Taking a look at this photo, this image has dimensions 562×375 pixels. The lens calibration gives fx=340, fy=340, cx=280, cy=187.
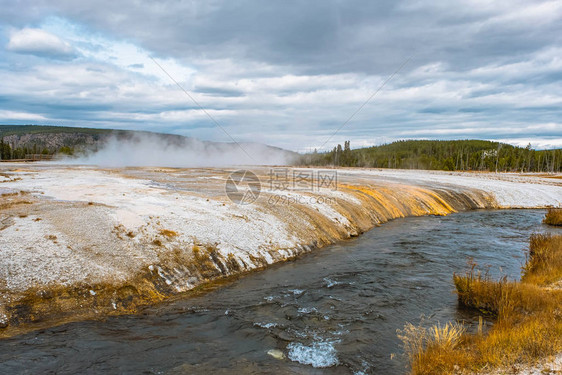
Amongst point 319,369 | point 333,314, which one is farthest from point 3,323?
point 333,314

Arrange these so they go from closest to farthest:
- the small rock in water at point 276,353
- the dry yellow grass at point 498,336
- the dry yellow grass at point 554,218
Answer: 1. the dry yellow grass at point 498,336
2. the small rock in water at point 276,353
3. the dry yellow grass at point 554,218

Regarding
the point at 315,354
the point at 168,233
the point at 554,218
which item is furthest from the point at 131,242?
the point at 554,218

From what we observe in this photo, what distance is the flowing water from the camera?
749 cm

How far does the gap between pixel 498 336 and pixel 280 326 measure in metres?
5.11

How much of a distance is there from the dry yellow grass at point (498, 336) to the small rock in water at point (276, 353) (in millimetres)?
2715

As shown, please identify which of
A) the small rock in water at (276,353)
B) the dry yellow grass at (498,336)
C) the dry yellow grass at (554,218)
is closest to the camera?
the dry yellow grass at (498,336)

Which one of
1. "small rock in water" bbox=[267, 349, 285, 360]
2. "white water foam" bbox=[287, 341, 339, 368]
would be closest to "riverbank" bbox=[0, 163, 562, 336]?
"small rock in water" bbox=[267, 349, 285, 360]

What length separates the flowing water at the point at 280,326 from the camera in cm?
749

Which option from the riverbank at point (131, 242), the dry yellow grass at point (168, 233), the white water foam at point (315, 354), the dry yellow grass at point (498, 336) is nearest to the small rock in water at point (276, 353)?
the white water foam at point (315, 354)

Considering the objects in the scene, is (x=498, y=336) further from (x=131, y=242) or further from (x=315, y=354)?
(x=131, y=242)

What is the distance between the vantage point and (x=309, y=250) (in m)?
17.2

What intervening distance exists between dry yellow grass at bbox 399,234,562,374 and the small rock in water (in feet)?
8.91

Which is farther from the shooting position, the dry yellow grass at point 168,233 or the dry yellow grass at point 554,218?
the dry yellow grass at point 554,218

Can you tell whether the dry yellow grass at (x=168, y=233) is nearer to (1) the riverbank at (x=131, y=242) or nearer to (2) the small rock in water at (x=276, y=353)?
(1) the riverbank at (x=131, y=242)
